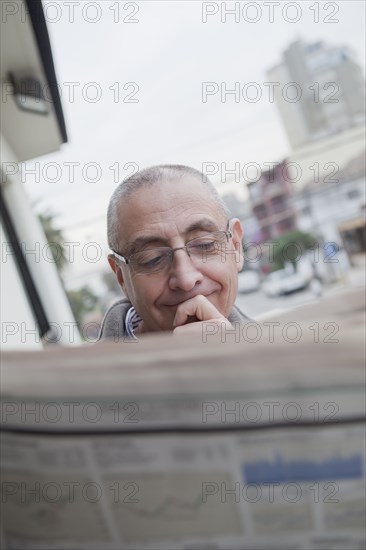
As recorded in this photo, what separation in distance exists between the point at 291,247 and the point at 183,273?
735mm

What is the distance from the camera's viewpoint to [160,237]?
1.67 ft

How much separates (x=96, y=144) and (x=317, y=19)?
571mm

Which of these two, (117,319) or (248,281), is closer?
(117,319)

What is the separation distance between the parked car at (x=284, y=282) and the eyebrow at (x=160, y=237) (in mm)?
279

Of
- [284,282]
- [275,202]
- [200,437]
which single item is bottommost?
[284,282]

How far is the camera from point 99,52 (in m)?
0.79

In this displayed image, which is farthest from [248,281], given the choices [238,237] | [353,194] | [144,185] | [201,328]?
[353,194]

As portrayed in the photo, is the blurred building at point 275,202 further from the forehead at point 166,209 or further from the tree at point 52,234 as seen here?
the tree at point 52,234

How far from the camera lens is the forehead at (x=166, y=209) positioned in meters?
0.51

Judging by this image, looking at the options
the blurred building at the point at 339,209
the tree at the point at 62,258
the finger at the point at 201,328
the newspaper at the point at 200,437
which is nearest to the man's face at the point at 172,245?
the finger at the point at 201,328

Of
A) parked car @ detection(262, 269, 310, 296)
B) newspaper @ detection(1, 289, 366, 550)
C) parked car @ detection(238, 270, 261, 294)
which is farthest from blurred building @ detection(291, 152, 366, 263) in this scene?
newspaper @ detection(1, 289, 366, 550)

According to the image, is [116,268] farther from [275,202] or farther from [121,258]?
[275,202]

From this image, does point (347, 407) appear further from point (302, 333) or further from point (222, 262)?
point (222, 262)

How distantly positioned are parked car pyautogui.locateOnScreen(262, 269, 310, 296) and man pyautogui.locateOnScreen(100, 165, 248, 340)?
0.89 ft
